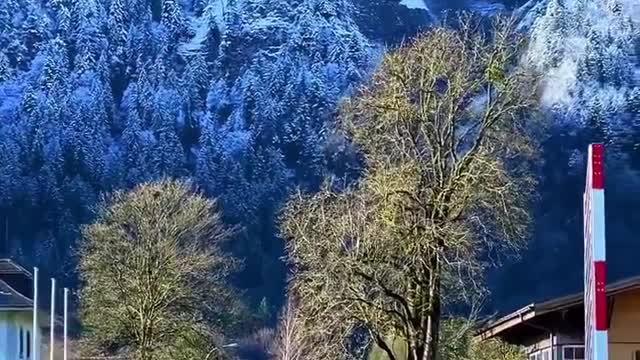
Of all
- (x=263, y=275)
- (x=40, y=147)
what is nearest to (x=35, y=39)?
(x=40, y=147)

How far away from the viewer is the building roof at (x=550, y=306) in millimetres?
26719

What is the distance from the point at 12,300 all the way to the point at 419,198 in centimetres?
3445

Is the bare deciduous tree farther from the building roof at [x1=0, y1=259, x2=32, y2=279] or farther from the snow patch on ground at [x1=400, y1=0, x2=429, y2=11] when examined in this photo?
the snow patch on ground at [x1=400, y1=0, x2=429, y2=11]

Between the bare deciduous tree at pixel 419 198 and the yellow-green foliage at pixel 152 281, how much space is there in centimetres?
1470

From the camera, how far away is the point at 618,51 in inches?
3435

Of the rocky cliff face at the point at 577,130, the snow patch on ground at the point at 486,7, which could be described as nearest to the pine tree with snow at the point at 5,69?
the snow patch on ground at the point at 486,7

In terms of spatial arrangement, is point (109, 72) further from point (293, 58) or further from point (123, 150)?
point (293, 58)

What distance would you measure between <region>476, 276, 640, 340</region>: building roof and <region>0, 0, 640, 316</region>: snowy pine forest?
133ft

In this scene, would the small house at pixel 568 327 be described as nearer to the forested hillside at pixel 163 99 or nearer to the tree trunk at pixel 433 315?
the tree trunk at pixel 433 315

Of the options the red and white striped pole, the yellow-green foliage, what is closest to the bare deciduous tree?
the yellow-green foliage

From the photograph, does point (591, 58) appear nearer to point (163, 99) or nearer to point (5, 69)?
point (163, 99)

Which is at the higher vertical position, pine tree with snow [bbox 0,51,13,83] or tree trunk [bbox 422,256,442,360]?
pine tree with snow [bbox 0,51,13,83]

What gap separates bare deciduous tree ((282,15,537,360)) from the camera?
24.2 metres

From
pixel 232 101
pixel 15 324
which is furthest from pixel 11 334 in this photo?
pixel 232 101
